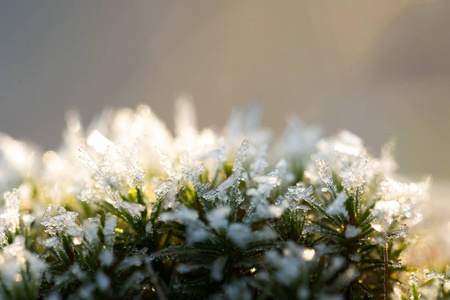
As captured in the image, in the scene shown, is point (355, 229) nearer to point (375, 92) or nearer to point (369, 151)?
point (369, 151)

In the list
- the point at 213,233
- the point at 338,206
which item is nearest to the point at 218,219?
the point at 213,233

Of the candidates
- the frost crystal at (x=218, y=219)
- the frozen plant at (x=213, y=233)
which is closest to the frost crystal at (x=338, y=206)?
the frozen plant at (x=213, y=233)

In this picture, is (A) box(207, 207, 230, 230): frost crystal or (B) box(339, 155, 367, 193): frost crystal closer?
(A) box(207, 207, 230, 230): frost crystal

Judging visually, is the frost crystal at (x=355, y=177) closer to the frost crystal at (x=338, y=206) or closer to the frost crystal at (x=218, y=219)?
the frost crystal at (x=338, y=206)

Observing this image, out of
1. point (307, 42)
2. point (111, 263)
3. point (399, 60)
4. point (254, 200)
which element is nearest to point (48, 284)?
point (111, 263)

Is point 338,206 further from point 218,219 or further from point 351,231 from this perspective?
point 218,219

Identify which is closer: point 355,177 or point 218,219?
point 218,219

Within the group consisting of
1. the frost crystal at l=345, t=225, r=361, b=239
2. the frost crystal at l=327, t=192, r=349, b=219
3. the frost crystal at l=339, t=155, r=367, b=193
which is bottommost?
the frost crystal at l=345, t=225, r=361, b=239

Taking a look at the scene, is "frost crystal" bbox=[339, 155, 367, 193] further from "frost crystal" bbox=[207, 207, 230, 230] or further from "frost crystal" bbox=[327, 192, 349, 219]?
"frost crystal" bbox=[207, 207, 230, 230]

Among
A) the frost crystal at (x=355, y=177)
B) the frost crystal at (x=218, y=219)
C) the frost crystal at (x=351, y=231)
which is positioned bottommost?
the frost crystal at (x=218, y=219)

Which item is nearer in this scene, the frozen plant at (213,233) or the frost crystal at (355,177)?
the frozen plant at (213,233)

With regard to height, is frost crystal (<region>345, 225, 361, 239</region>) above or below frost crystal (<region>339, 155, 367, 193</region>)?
below

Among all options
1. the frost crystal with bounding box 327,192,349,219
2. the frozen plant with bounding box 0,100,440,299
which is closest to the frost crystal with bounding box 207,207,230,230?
the frozen plant with bounding box 0,100,440,299
